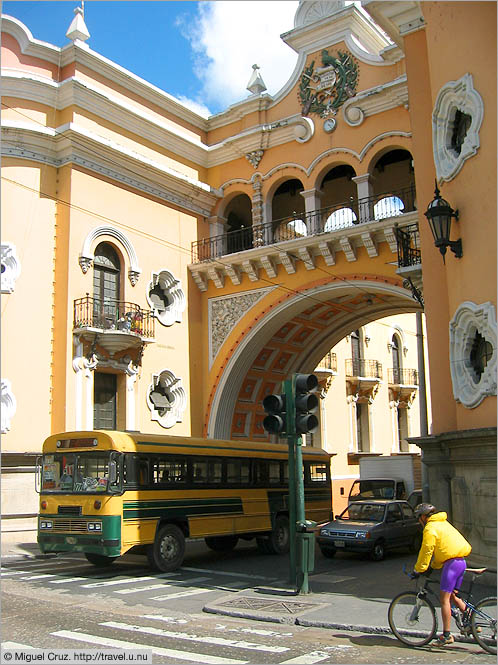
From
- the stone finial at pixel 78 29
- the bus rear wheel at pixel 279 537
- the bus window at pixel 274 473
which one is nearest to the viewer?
the bus rear wheel at pixel 279 537

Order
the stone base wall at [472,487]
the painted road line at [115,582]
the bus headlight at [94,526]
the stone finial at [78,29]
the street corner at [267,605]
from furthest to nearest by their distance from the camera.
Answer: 1. the stone finial at [78,29]
2. the bus headlight at [94,526]
3. the painted road line at [115,582]
4. the stone base wall at [472,487]
5. the street corner at [267,605]

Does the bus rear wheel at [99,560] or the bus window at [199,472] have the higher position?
the bus window at [199,472]

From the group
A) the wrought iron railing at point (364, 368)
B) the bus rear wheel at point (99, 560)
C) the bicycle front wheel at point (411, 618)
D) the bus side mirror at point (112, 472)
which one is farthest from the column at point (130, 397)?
the bicycle front wheel at point (411, 618)

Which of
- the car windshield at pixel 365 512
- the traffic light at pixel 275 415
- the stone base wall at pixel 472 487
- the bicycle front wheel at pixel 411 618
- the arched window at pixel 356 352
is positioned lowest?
the bicycle front wheel at pixel 411 618

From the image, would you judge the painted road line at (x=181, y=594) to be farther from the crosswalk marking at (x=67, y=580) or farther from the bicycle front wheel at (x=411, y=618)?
the bicycle front wheel at (x=411, y=618)

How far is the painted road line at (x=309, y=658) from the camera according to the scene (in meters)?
7.17

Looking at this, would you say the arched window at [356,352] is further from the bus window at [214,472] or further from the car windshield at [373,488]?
the bus window at [214,472]

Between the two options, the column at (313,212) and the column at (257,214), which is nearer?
the column at (313,212)

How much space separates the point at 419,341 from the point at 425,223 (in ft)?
32.1

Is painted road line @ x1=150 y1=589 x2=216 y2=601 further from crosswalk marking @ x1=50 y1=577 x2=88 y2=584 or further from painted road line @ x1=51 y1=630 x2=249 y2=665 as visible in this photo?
painted road line @ x1=51 y1=630 x2=249 y2=665

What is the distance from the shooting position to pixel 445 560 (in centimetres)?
790

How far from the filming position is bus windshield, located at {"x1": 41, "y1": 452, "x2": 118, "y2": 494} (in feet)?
43.5

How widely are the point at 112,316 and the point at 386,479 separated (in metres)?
11.2

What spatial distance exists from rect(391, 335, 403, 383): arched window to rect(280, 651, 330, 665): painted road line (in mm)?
29709
